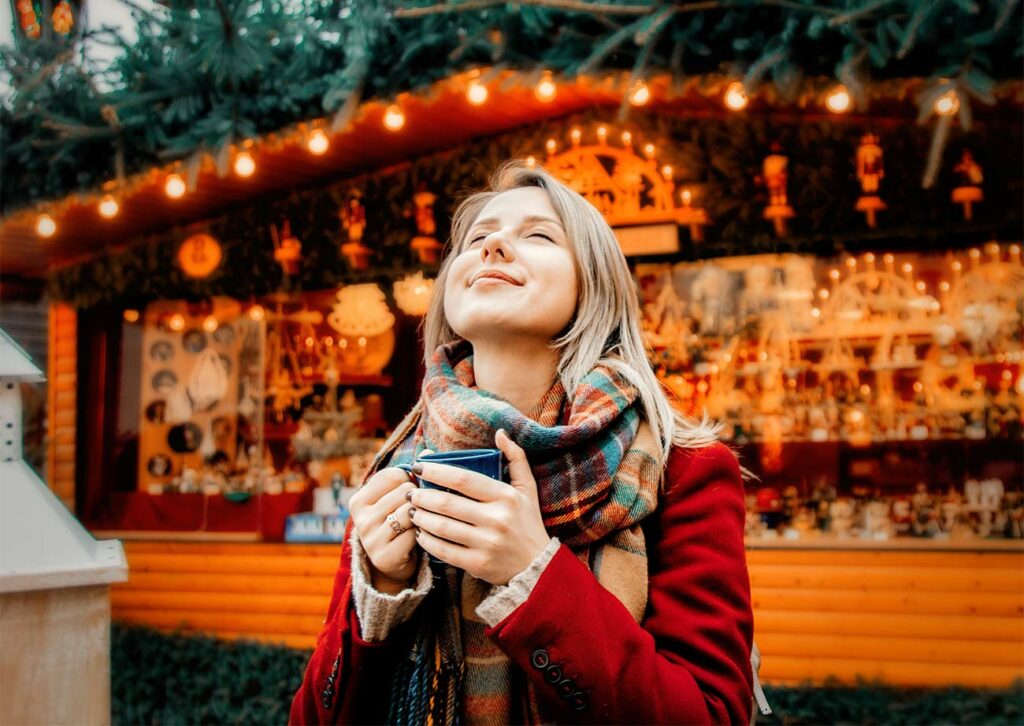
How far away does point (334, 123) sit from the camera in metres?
4.21

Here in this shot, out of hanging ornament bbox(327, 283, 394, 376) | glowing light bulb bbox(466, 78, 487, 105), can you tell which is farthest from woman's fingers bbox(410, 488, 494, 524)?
hanging ornament bbox(327, 283, 394, 376)

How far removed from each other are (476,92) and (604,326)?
2998 mm

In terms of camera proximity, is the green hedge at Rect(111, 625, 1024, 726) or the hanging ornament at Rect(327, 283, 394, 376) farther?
the hanging ornament at Rect(327, 283, 394, 376)

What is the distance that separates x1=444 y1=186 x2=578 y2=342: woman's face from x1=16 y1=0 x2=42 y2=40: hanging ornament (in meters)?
4.55

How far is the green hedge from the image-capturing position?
13.8 ft

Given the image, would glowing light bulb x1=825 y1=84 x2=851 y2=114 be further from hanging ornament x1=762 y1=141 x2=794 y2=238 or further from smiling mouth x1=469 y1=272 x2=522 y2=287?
smiling mouth x1=469 y1=272 x2=522 y2=287

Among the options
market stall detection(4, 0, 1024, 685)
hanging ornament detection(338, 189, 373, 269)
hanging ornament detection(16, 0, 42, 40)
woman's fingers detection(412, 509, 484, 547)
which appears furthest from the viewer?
hanging ornament detection(338, 189, 373, 269)

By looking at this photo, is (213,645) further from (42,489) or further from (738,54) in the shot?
(738,54)

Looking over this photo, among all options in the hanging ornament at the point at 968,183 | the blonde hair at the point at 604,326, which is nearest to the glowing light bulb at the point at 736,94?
the hanging ornament at the point at 968,183

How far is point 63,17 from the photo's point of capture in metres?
4.95

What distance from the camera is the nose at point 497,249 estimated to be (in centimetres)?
156

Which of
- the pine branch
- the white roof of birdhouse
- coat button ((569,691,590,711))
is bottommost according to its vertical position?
coat button ((569,691,590,711))

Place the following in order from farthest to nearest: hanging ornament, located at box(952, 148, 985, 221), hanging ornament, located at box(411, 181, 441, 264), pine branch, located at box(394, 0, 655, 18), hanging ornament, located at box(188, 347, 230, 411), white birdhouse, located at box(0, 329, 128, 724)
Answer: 1. hanging ornament, located at box(188, 347, 230, 411)
2. hanging ornament, located at box(411, 181, 441, 264)
3. hanging ornament, located at box(952, 148, 985, 221)
4. pine branch, located at box(394, 0, 655, 18)
5. white birdhouse, located at box(0, 329, 128, 724)

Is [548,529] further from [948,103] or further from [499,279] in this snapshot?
[948,103]
